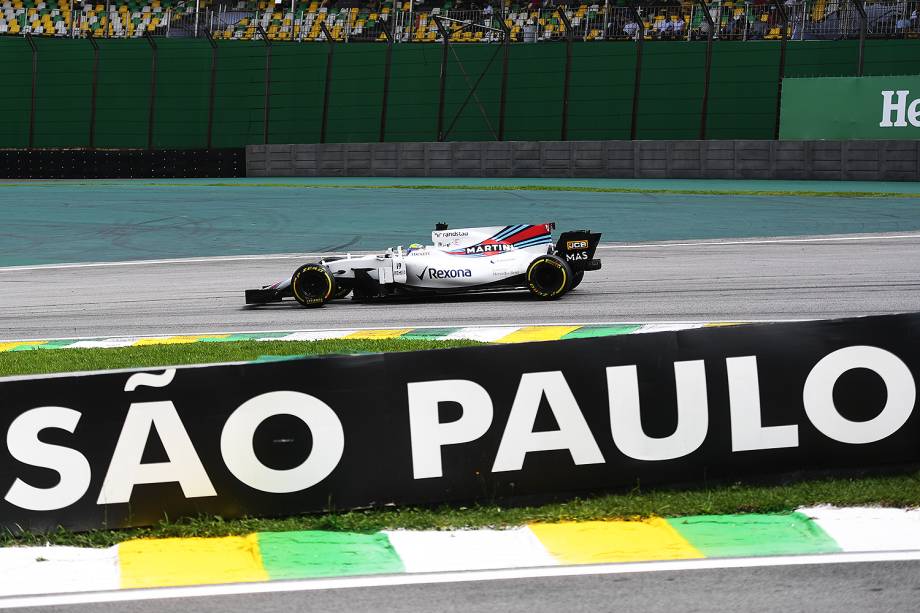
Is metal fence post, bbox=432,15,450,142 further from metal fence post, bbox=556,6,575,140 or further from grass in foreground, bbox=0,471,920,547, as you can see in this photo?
grass in foreground, bbox=0,471,920,547

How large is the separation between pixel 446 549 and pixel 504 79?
27.4 m

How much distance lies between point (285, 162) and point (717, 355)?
94.1 feet

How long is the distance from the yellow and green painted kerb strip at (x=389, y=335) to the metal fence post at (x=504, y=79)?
21.7m

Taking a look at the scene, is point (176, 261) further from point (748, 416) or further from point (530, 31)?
point (530, 31)

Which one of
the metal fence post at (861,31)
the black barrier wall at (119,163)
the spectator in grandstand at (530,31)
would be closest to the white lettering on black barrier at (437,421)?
the metal fence post at (861,31)

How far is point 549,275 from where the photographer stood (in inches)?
447

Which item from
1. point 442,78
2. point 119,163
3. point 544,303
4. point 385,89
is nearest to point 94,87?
point 119,163

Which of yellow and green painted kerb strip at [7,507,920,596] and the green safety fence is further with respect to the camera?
the green safety fence

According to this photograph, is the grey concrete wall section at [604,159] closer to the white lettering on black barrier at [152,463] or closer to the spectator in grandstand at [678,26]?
the spectator in grandstand at [678,26]

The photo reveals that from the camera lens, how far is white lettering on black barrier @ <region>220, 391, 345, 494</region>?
4.91 meters

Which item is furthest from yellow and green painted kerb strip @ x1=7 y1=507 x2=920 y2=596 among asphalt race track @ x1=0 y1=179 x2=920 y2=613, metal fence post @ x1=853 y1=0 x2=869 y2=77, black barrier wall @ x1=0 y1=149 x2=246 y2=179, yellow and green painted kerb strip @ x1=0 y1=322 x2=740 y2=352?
black barrier wall @ x1=0 y1=149 x2=246 y2=179

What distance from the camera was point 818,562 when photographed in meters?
4.27

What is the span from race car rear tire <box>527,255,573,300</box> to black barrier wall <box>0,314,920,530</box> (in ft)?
19.9

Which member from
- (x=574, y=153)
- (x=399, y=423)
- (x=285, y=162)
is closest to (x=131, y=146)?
(x=285, y=162)
